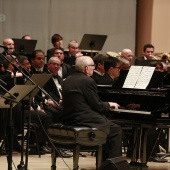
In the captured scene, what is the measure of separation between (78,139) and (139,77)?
49.7 inches

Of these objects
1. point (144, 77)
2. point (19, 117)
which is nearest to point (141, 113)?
point (144, 77)

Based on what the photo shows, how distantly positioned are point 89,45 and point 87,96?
4950 mm

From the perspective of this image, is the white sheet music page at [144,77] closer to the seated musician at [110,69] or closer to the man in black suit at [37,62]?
the seated musician at [110,69]

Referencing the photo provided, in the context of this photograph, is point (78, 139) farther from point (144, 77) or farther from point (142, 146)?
point (144, 77)

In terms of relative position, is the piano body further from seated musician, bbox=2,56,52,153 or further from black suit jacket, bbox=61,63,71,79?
black suit jacket, bbox=61,63,71,79

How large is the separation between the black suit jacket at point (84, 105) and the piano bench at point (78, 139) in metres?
0.11

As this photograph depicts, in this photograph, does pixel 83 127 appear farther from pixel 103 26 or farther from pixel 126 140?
pixel 103 26

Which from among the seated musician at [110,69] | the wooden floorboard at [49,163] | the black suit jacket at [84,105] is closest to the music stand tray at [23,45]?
the seated musician at [110,69]

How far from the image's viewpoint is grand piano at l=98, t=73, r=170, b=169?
6.95 m

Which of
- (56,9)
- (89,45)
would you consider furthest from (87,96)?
(56,9)

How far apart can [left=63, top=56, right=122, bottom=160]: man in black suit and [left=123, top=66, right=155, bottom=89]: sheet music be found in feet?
1.80

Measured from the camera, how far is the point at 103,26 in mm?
14977

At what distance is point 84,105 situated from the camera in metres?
6.86

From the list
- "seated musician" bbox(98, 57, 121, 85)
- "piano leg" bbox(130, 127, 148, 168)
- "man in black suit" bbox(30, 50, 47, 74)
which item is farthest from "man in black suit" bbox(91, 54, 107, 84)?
"piano leg" bbox(130, 127, 148, 168)
